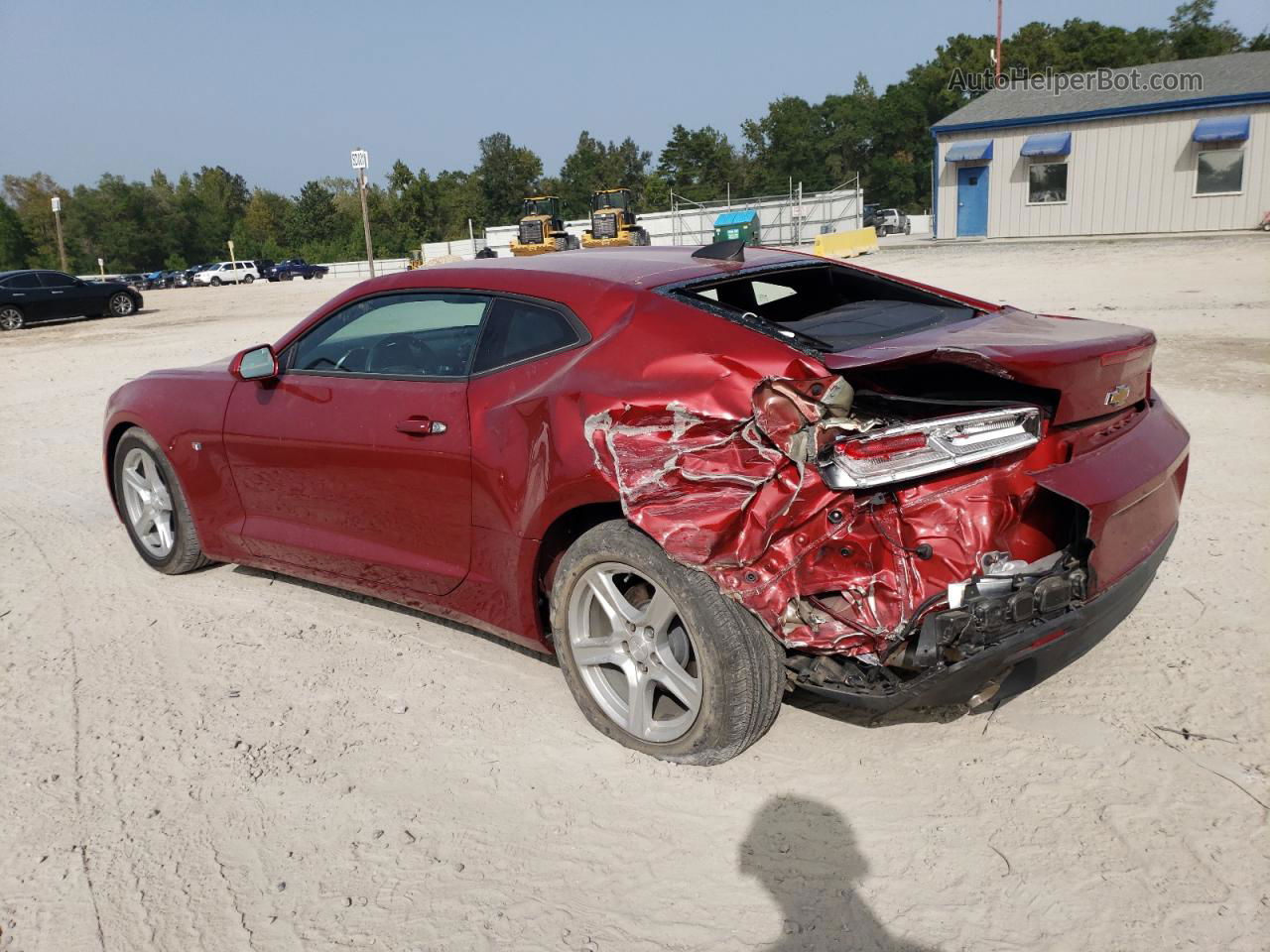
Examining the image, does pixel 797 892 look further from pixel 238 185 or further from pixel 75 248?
pixel 238 185

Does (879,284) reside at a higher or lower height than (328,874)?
higher

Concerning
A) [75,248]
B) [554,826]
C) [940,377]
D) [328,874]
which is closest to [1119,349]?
[940,377]

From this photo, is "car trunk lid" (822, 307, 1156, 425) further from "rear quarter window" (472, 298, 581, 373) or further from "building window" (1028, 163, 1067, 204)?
"building window" (1028, 163, 1067, 204)

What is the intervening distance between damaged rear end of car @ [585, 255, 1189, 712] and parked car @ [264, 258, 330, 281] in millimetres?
55165

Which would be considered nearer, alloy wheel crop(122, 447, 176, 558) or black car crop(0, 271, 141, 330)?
alloy wheel crop(122, 447, 176, 558)

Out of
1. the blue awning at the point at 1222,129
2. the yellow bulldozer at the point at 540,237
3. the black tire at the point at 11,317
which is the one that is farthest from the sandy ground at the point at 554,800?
the yellow bulldozer at the point at 540,237

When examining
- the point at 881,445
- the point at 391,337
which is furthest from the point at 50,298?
the point at 881,445

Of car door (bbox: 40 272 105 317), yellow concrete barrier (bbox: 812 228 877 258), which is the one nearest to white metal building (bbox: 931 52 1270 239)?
yellow concrete barrier (bbox: 812 228 877 258)

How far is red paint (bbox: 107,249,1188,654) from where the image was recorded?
2.81 meters

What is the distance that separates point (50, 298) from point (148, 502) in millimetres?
22630

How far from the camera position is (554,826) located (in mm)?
2969

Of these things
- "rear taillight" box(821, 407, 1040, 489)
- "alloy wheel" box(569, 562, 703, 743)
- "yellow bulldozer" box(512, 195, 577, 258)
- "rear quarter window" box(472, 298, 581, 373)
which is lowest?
"alloy wheel" box(569, 562, 703, 743)

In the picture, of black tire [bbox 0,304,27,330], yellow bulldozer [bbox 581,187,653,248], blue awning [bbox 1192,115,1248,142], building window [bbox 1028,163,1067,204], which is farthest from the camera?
yellow bulldozer [bbox 581,187,653,248]

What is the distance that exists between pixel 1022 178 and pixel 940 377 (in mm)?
30613
